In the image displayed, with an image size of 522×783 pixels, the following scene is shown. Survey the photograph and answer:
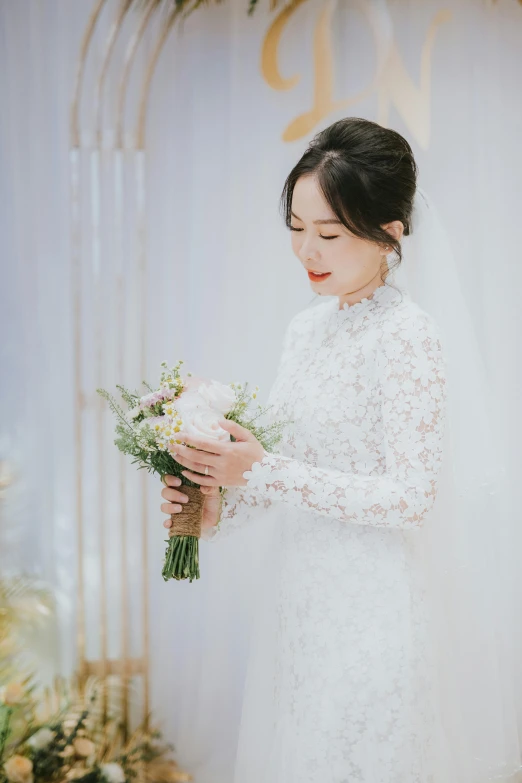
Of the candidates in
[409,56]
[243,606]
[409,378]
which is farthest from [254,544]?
→ [409,56]

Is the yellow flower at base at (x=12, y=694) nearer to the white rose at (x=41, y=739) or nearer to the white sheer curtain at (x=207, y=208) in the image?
the white rose at (x=41, y=739)

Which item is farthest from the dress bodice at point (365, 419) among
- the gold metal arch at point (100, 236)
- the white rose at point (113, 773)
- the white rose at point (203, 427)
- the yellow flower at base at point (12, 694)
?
the white rose at point (113, 773)

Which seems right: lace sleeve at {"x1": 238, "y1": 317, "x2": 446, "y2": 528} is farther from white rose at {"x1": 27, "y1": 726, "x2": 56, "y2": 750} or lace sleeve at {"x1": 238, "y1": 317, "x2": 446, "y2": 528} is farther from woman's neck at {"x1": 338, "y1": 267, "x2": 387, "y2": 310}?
white rose at {"x1": 27, "y1": 726, "x2": 56, "y2": 750}

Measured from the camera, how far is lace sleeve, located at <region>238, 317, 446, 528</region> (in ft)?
4.30

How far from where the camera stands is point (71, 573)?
236cm

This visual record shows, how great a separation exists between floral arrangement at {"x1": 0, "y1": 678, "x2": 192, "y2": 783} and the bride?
2.47 feet

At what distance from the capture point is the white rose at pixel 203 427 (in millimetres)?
1319

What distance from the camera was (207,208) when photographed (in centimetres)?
232

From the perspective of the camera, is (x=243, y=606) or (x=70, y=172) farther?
(x=243, y=606)

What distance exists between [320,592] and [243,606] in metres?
1.02

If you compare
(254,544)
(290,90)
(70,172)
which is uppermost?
(290,90)

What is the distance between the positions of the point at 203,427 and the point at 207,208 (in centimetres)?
121

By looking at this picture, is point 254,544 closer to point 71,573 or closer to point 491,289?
point 71,573

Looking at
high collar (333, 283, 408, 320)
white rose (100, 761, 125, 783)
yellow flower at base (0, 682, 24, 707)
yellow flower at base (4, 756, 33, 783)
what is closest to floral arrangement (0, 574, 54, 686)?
yellow flower at base (0, 682, 24, 707)
